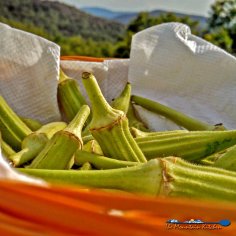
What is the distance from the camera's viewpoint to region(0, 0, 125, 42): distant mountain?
1252cm

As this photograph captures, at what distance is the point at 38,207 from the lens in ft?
2.21

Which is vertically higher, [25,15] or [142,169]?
[142,169]

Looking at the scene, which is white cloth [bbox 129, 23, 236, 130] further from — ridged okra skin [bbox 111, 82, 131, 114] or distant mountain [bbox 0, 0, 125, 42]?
distant mountain [bbox 0, 0, 125, 42]

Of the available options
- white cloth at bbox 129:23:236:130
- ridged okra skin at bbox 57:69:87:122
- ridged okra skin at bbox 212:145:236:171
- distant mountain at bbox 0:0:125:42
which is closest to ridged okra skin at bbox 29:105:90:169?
ridged okra skin at bbox 212:145:236:171

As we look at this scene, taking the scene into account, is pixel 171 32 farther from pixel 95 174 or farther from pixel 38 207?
pixel 38 207

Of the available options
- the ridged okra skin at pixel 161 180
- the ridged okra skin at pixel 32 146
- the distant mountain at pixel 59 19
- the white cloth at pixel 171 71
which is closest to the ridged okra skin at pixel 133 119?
the white cloth at pixel 171 71

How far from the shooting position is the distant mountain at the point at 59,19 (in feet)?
41.1

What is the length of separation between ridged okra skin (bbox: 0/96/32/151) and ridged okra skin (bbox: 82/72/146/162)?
1.08 ft

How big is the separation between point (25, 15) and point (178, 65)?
1141 cm

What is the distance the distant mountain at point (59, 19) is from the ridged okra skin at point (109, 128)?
1064 centimetres

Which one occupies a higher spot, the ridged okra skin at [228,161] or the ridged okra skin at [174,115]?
the ridged okra skin at [228,161]

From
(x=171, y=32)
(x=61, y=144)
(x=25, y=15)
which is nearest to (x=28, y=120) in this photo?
(x=61, y=144)

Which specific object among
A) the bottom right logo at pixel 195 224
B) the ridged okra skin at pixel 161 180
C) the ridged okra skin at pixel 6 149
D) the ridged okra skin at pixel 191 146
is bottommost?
the ridged okra skin at pixel 6 149

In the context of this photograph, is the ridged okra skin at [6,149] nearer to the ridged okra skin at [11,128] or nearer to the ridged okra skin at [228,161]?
the ridged okra skin at [11,128]
